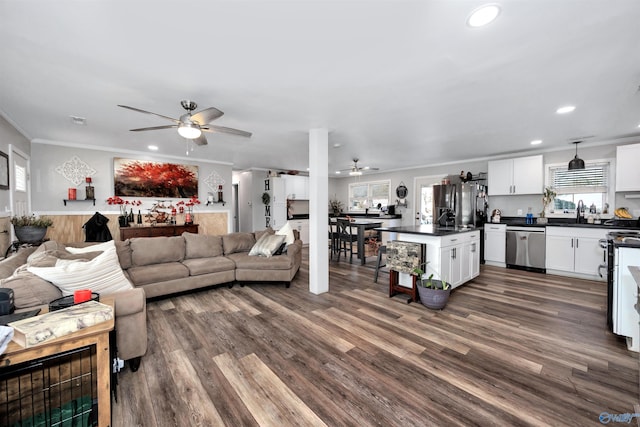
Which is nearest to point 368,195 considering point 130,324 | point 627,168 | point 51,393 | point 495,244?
point 495,244

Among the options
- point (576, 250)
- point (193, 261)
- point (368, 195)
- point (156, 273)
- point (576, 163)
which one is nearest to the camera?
point (156, 273)

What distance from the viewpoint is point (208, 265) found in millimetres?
3811

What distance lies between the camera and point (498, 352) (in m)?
2.24

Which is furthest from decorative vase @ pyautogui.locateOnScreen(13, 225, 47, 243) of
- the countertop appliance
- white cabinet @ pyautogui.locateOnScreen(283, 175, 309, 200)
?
the countertop appliance

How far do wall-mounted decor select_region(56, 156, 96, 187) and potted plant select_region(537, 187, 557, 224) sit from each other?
9.07 meters

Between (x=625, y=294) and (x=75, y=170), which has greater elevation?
(x=75, y=170)

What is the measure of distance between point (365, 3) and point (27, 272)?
2.87 metres

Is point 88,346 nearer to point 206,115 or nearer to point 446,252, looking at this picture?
point 206,115

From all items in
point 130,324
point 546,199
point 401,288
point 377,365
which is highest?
point 546,199

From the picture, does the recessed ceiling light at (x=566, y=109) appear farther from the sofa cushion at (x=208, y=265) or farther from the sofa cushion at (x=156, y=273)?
the sofa cushion at (x=156, y=273)

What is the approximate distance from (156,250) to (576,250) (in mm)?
6904

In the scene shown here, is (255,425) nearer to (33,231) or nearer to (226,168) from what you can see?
(33,231)

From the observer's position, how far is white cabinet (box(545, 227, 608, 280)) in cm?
426

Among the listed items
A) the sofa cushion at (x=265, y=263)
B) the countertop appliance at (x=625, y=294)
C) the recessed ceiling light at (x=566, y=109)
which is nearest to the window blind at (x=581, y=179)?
the recessed ceiling light at (x=566, y=109)
